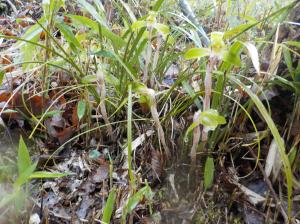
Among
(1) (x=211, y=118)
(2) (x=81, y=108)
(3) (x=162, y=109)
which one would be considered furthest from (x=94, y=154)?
(1) (x=211, y=118)

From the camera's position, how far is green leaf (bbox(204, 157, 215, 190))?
0.83 metres

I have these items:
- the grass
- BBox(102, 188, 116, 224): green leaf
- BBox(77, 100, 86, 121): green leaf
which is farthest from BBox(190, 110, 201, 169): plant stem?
BBox(77, 100, 86, 121): green leaf

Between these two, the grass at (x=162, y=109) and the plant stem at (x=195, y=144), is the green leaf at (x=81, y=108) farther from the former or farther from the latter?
the plant stem at (x=195, y=144)

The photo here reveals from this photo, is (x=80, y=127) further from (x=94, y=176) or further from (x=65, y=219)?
(x=65, y=219)

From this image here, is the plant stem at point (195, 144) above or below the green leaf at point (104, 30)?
below

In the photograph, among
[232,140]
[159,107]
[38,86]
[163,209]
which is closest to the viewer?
[163,209]

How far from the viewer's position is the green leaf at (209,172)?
0.83 metres

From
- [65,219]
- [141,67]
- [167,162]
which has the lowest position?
[65,219]

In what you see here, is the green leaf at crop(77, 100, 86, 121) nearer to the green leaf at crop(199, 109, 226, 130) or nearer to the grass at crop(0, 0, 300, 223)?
the grass at crop(0, 0, 300, 223)

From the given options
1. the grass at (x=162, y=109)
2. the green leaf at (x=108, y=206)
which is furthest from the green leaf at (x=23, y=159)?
the green leaf at (x=108, y=206)

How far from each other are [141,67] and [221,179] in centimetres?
49

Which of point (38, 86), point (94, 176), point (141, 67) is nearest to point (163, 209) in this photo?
point (94, 176)

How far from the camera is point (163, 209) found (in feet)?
2.89

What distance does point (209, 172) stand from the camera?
0.85 m
